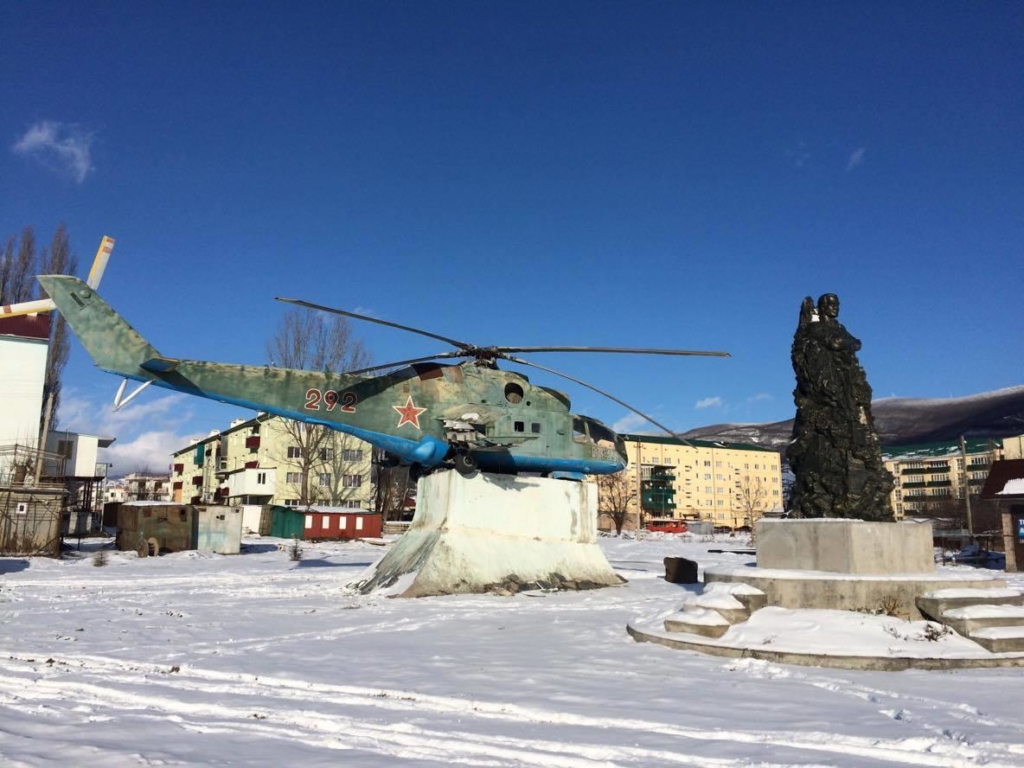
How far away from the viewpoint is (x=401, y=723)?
558 centimetres

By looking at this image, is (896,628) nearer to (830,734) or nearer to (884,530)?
(884,530)

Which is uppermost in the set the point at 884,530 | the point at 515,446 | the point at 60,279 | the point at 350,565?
the point at 60,279

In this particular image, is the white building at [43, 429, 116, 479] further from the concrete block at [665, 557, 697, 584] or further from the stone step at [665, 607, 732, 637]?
the stone step at [665, 607, 732, 637]

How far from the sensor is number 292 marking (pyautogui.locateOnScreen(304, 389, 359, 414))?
16.8 meters

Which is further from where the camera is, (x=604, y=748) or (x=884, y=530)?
(x=884, y=530)

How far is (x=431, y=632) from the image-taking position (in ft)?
35.7

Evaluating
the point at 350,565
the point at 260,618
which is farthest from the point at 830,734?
the point at 350,565

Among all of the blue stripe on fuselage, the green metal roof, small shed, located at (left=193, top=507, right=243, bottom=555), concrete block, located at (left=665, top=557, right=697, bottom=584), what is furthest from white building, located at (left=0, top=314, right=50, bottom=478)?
the green metal roof

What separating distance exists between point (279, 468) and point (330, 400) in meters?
49.6

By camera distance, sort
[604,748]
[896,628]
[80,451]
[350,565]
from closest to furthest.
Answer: [604,748], [896,628], [350,565], [80,451]

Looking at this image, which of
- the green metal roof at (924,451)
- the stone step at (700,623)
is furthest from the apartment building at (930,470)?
the stone step at (700,623)

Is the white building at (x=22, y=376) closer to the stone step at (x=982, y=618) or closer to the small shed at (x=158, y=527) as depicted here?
the small shed at (x=158, y=527)

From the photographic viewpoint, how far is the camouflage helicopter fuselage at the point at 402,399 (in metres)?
16.4

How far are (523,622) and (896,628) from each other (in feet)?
18.1
